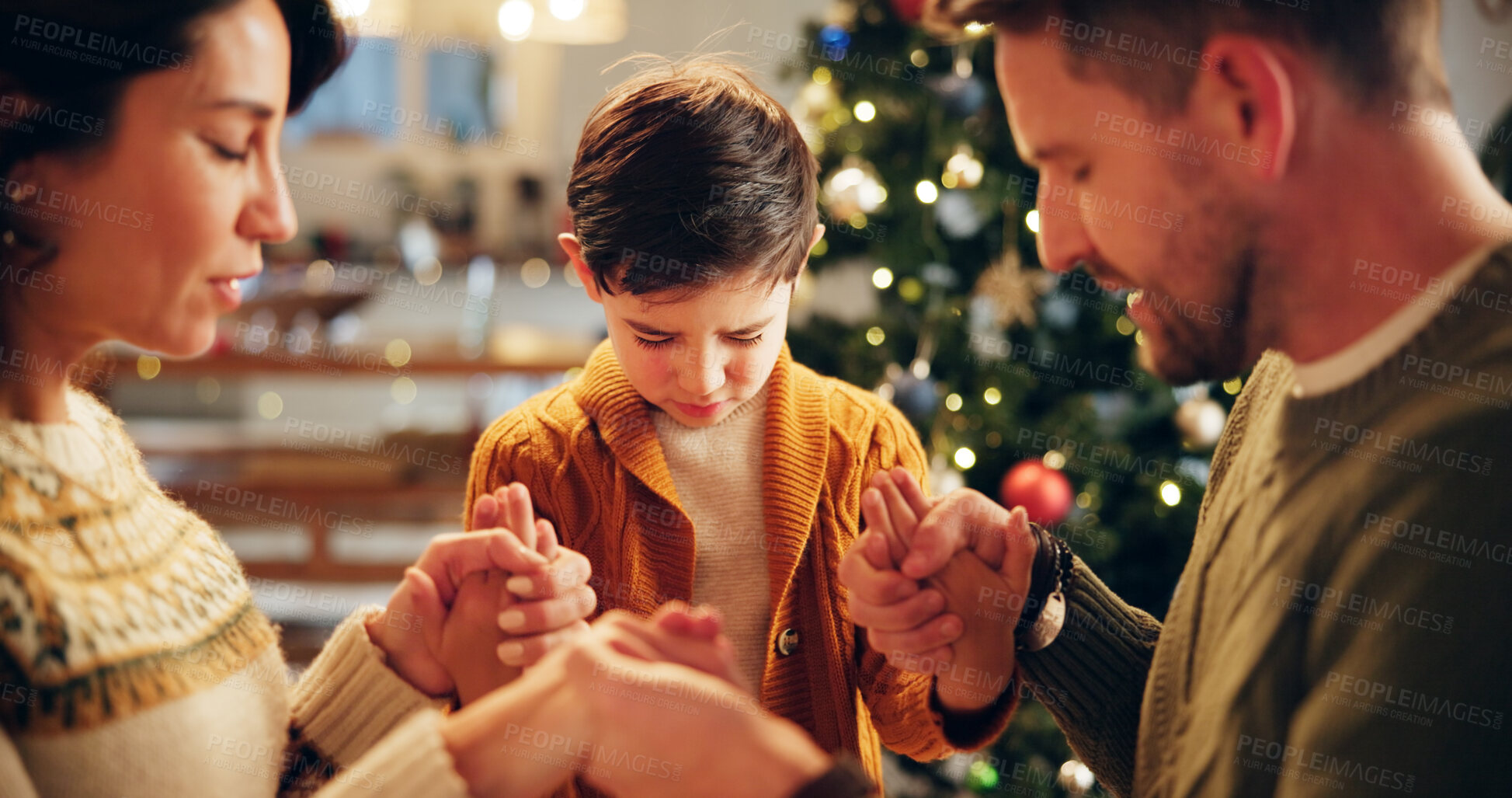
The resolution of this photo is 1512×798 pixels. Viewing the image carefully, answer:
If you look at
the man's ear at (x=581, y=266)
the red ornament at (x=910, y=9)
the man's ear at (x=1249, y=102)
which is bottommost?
the man's ear at (x=581, y=266)

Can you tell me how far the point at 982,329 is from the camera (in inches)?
92.7

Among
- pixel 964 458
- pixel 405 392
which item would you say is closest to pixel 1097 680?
pixel 964 458

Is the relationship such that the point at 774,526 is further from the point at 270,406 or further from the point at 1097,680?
the point at 270,406

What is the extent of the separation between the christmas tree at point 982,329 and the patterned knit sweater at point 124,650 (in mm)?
1414

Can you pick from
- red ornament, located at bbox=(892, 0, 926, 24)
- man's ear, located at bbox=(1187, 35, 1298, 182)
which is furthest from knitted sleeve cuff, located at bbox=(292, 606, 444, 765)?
red ornament, located at bbox=(892, 0, 926, 24)

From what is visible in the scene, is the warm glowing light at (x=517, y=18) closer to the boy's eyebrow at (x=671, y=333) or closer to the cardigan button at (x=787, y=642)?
the boy's eyebrow at (x=671, y=333)

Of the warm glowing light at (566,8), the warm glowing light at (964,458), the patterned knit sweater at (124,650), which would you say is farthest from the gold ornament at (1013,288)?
the warm glowing light at (566,8)

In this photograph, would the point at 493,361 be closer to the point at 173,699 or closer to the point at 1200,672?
the point at 173,699

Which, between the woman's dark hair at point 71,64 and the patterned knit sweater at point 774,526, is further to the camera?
the patterned knit sweater at point 774,526

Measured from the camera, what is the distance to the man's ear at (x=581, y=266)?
1137 mm

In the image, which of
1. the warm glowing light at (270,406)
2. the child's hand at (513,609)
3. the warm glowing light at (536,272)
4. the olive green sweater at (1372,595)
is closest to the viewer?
the olive green sweater at (1372,595)

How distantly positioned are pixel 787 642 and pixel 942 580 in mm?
225

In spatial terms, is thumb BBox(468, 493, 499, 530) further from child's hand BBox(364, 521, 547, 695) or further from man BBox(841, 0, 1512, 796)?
man BBox(841, 0, 1512, 796)

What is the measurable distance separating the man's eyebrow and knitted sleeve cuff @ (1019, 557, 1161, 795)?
842 millimetres
